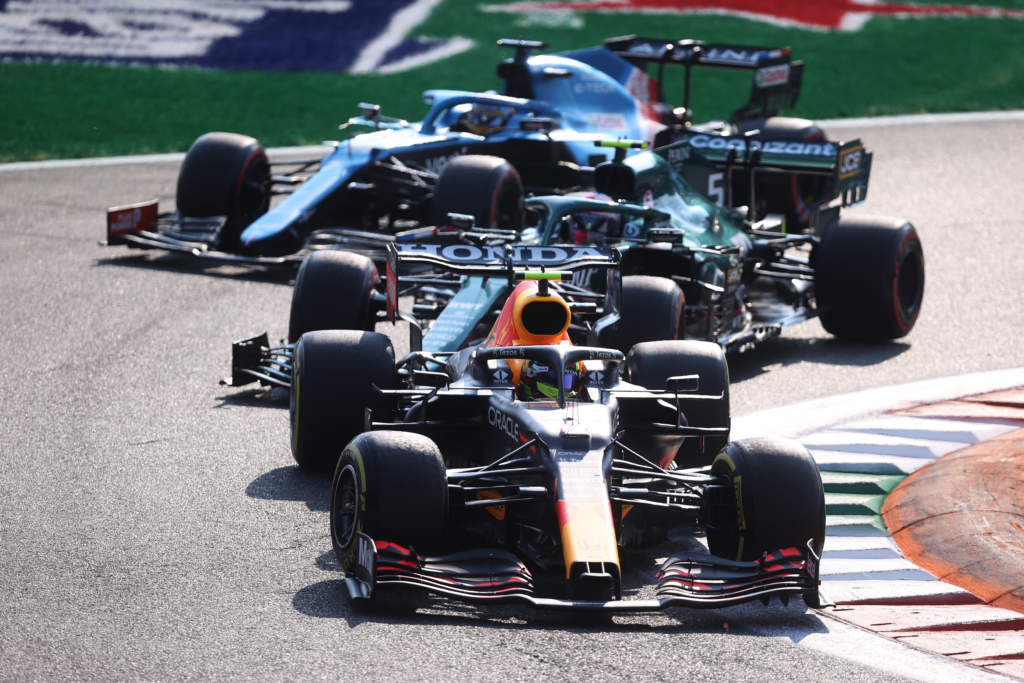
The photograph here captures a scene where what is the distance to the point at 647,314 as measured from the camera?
34.6 ft

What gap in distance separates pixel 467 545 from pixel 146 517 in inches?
71.9

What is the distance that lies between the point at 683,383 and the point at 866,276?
507cm

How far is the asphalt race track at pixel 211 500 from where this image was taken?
21.6 feet

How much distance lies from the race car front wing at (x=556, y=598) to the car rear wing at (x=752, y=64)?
35.7 feet

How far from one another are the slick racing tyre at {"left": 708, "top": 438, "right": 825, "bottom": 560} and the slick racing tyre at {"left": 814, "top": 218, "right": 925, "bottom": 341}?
542cm

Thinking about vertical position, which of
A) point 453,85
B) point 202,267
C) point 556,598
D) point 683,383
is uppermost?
point 683,383

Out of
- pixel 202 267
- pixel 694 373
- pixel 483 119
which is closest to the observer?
pixel 694 373

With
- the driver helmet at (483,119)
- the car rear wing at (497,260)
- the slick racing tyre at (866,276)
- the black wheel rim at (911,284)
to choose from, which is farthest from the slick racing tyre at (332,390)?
the driver helmet at (483,119)

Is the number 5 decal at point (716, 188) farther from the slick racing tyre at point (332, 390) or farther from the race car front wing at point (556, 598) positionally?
the race car front wing at point (556, 598)

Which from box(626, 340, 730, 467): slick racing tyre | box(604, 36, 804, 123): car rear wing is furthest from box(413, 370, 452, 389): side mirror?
box(604, 36, 804, 123): car rear wing

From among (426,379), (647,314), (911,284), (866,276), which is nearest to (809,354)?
(866,276)

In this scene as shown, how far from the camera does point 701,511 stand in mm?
7684

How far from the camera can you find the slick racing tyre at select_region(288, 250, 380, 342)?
10.8 metres

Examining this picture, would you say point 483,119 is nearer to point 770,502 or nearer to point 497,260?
point 497,260
